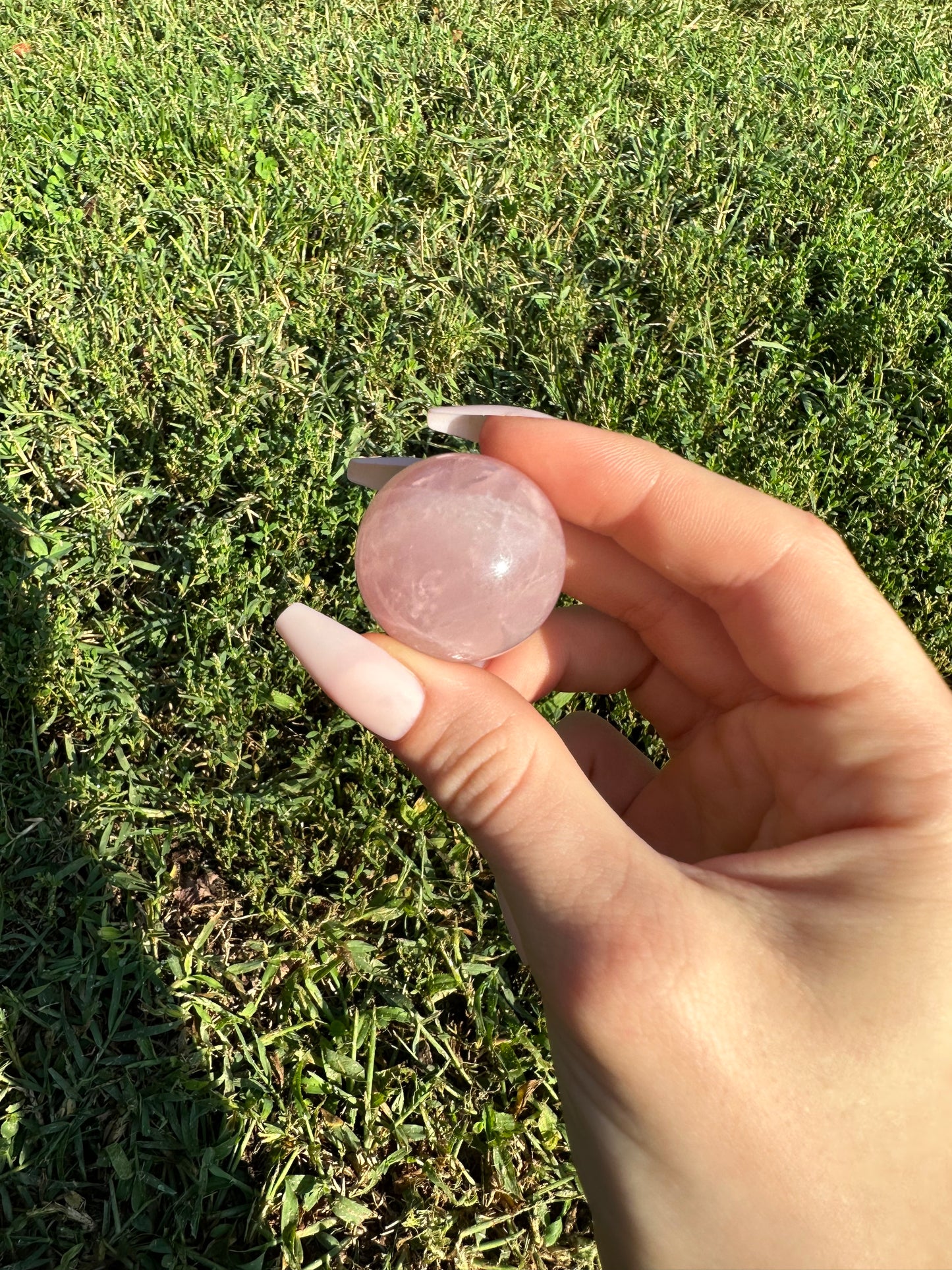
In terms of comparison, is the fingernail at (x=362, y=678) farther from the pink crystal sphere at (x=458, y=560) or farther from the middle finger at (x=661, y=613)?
the middle finger at (x=661, y=613)

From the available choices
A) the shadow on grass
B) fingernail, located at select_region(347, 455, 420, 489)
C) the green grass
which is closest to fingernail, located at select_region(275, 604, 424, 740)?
fingernail, located at select_region(347, 455, 420, 489)

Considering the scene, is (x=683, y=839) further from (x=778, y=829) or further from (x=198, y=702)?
(x=198, y=702)

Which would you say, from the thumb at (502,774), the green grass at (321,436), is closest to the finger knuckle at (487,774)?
the thumb at (502,774)

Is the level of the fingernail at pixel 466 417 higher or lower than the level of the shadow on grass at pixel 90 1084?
higher

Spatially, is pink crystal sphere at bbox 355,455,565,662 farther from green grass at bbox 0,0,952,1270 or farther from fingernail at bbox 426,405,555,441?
green grass at bbox 0,0,952,1270

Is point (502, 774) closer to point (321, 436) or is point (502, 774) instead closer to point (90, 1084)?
point (90, 1084)

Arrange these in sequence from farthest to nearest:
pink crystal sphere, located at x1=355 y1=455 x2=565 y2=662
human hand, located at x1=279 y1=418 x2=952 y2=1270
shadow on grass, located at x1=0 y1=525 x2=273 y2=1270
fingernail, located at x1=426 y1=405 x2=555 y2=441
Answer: fingernail, located at x1=426 y1=405 x2=555 y2=441 < shadow on grass, located at x1=0 y1=525 x2=273 y2=1270 < pink crystal sphere, located at x1=355 y1=455 x2=565 y2=662 < human hand, located at x1=279 y1=418 x2=952 y2=1270
